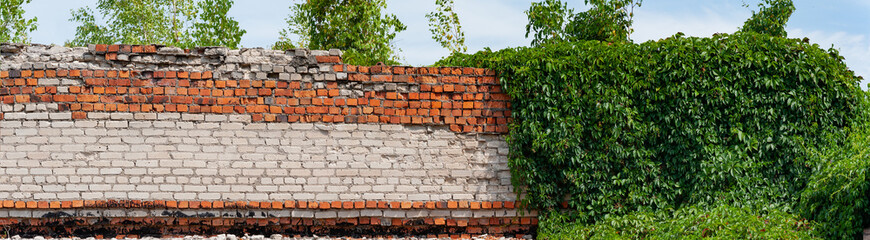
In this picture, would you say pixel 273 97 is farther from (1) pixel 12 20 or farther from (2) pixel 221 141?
(1) pixel 12 20

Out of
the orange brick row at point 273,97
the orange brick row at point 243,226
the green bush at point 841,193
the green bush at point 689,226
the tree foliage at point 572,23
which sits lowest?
the orange brick row at point 243,226

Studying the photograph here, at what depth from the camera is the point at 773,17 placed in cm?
1334

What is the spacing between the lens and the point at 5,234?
24.4ft

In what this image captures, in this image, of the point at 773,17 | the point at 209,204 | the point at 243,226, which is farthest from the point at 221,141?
the point at 773,17

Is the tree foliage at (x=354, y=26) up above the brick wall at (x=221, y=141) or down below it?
above

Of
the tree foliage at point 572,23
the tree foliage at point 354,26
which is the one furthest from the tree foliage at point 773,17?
the tree foliage at point 354,26

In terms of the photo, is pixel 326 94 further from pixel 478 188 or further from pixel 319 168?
pixel 478 188

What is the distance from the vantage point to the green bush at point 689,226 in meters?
6.40

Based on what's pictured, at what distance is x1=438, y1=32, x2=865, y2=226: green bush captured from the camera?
7398 mm

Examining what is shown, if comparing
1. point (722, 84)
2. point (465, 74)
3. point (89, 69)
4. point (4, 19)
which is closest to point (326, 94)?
point (465, 74)

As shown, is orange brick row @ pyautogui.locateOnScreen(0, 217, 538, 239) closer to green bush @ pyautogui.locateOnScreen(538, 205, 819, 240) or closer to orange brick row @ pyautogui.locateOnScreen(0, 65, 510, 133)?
green bush @ pyautogui.locateOnScreen(538, 205, 819, 240)

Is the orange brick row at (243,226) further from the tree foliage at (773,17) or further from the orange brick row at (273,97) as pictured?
the tree foliage at (773,17)

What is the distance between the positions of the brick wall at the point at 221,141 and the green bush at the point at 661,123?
2.25 ft

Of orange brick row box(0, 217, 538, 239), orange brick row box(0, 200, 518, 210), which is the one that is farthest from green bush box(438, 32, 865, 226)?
orange brick row box(0, 200, 518, 210)
